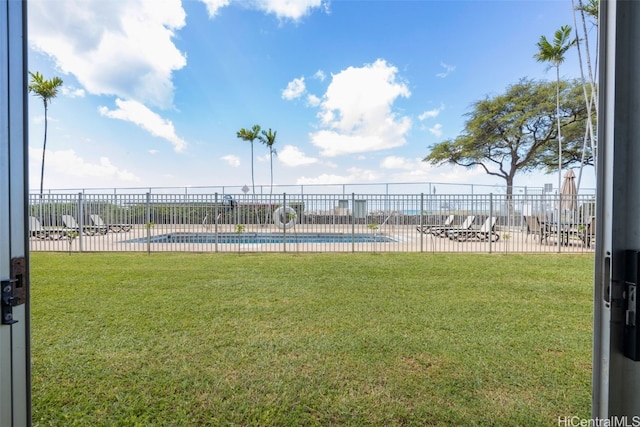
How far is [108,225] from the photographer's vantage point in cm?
934

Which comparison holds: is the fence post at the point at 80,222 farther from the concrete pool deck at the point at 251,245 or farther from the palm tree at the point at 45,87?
the palm tree at the point at 45,87

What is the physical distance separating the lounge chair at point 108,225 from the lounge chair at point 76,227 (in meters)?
0.13

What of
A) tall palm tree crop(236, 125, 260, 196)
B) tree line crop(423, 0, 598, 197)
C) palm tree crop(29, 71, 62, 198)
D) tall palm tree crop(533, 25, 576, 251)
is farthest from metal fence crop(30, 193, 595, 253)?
tall palm tree crop(236, 125, 260, 196)

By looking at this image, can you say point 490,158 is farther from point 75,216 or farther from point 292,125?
point 75,216

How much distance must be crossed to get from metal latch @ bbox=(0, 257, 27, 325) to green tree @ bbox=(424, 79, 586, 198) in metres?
22.6

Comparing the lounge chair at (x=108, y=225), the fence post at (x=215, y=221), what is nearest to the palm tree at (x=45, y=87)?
the lounge chair at (x=108, y=225)

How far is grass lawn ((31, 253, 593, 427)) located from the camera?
1924mm

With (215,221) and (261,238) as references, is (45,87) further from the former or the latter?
(261,238)

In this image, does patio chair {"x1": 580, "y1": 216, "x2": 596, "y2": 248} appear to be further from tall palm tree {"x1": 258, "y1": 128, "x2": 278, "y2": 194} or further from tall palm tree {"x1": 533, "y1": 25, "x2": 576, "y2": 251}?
tall palm tree {"x1": 258, "y1": 128, "x2": 278, "y2": 194}

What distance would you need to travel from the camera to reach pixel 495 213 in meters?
9.94

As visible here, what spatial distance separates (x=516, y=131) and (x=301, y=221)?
16.6 meters

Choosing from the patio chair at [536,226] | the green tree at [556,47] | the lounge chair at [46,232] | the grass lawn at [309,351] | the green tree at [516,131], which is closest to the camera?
the grass lawn at [309,351]

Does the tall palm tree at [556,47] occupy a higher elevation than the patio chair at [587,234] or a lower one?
higher

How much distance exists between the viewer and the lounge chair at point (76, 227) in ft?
29.9
